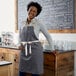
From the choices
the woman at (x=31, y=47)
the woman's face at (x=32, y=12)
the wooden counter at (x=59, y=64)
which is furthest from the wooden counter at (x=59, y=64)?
the woman's face at (x=32, y=12)

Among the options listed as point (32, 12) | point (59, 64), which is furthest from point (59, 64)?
point (32, 12)

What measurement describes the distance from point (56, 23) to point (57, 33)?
176 millimetres

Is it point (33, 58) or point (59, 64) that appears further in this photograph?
point (59, 64)

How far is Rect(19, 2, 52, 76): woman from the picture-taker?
250 centimetres

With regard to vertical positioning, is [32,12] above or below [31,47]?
above

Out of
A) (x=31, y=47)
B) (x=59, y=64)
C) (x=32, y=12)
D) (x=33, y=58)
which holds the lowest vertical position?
(x=59, y=64)

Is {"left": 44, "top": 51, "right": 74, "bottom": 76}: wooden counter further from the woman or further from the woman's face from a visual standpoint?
the woman's face

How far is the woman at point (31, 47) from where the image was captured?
2.50 m

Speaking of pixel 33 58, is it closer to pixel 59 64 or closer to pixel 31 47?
pixel 31 47

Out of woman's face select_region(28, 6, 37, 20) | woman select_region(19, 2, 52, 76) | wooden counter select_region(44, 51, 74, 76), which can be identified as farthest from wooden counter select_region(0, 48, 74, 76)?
woman's face select_region(28, 6, 37, 20)

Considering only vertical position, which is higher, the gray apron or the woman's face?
the woman's face

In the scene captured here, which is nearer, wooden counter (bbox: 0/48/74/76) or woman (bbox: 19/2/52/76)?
woman (bbox: 19/2/52/76)

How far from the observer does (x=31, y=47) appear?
2521 mm

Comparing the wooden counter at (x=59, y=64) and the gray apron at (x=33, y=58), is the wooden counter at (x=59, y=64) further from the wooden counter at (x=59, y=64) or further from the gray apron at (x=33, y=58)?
the gray apron at (x=33, y=58)
